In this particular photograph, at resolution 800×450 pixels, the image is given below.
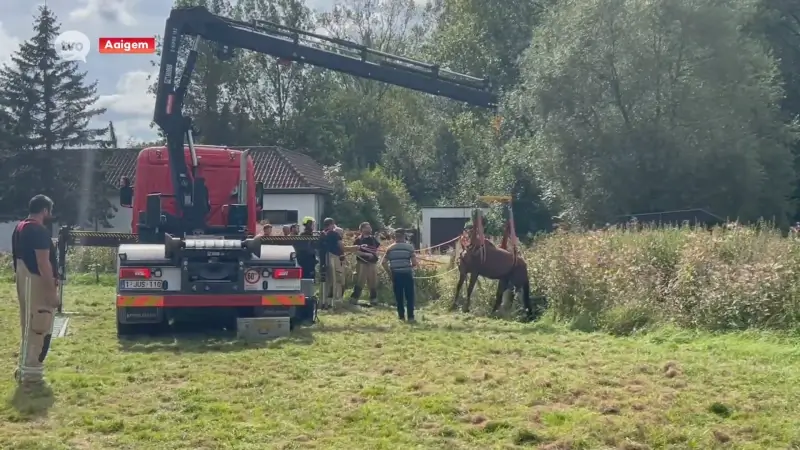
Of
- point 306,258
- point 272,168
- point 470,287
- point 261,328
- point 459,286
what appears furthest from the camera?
point 272,168

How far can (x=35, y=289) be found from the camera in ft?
32.8

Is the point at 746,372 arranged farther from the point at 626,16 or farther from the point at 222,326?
the point at 626,16

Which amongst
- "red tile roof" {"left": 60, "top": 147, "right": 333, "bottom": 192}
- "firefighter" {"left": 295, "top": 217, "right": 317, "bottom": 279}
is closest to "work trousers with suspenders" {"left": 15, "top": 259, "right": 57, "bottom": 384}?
"firefighter" {"left": 295, "top": 217, "right": 317, "bottom": 279}

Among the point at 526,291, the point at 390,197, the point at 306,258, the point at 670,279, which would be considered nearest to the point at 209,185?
the point at 306,258

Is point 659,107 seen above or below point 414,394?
above

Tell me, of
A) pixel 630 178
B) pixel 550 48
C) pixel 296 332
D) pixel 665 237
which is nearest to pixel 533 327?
pixel 665 237

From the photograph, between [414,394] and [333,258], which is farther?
[333,258]

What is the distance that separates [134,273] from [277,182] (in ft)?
107

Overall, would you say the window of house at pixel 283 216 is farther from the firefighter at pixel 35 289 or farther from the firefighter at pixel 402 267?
the firefighter at pixel 35 289

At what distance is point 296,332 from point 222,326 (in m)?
1.54

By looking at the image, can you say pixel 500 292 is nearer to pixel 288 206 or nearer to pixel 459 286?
pixel 459 286

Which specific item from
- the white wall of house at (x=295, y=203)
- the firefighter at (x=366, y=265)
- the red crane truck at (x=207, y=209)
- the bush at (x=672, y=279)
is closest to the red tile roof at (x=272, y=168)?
the white wall of house at (x=295, y=203)

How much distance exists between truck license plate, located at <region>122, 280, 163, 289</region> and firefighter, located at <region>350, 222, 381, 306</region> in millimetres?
6891

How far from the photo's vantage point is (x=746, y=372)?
1025cm
